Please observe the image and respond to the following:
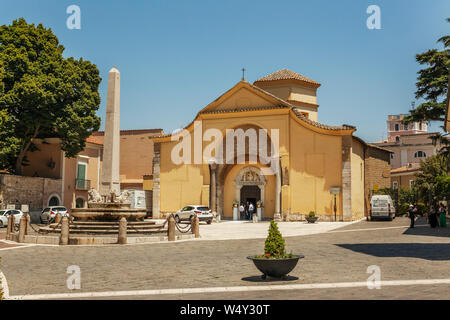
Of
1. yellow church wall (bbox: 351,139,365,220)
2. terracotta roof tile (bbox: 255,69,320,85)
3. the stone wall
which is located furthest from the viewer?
terracotta roof tile (bbox: 255,69,320,85)

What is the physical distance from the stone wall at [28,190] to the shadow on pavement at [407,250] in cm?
2549

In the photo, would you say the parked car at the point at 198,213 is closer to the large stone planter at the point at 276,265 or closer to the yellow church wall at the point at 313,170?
the yellow church wall at the point at 313,170

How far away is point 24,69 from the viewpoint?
31875 mm

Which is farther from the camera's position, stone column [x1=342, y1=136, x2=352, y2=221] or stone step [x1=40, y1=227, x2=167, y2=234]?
stone column [x1=342, y1=136, x2=352, y2=221]

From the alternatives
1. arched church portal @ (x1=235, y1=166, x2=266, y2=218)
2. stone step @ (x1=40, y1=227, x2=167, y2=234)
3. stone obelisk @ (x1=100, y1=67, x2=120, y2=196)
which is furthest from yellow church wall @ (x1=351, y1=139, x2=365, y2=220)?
stone obelisk @ (x1=100, y1=67, x2=120, y2=196)

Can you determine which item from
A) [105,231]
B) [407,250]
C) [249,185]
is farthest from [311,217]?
[407,250]

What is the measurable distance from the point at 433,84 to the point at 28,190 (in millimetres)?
30660

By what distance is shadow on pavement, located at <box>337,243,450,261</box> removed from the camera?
12570mm

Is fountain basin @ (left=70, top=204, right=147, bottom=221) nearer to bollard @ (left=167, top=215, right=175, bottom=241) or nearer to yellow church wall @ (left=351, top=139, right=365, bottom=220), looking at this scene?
bollard @ (left=167, top=215, right=175, bottom=241)

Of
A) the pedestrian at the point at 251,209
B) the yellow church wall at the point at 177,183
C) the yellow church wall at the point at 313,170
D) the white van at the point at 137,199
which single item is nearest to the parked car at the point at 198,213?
the pedestrian at the point at 251,209

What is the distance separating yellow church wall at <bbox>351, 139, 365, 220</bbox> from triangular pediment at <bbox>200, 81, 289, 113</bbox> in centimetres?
728
